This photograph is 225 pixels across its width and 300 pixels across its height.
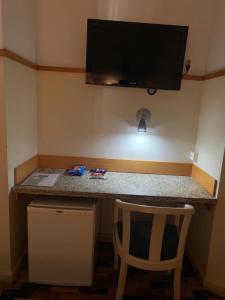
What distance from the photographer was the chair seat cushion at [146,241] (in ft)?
4.96

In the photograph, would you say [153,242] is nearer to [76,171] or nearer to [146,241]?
[146,241]

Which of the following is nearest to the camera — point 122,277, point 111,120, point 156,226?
point 156,226

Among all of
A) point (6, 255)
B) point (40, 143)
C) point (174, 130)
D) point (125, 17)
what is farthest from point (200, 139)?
point (6, 255)

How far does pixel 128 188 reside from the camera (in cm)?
185

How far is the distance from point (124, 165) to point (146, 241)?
2.77 feet

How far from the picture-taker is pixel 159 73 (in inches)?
77.3

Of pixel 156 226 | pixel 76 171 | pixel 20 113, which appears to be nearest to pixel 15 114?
pixel 20 113

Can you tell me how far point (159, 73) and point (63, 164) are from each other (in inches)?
49.2

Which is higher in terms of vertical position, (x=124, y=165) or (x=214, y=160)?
(x=214, y=160)

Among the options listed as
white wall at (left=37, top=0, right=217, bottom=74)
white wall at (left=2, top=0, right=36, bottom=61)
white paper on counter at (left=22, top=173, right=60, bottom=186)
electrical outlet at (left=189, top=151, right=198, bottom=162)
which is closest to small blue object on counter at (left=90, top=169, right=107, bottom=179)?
white paper on counter at (left=22, top=173, right=60, bottom=186)

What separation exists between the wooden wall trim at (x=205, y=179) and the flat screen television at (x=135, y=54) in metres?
0.79

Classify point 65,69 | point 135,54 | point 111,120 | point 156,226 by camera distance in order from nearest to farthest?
point 156,226
point 135,54
point 65,69
point 111,120

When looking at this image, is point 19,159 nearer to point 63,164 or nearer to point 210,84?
point 63,164

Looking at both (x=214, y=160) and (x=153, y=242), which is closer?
(x=153, y=242)
